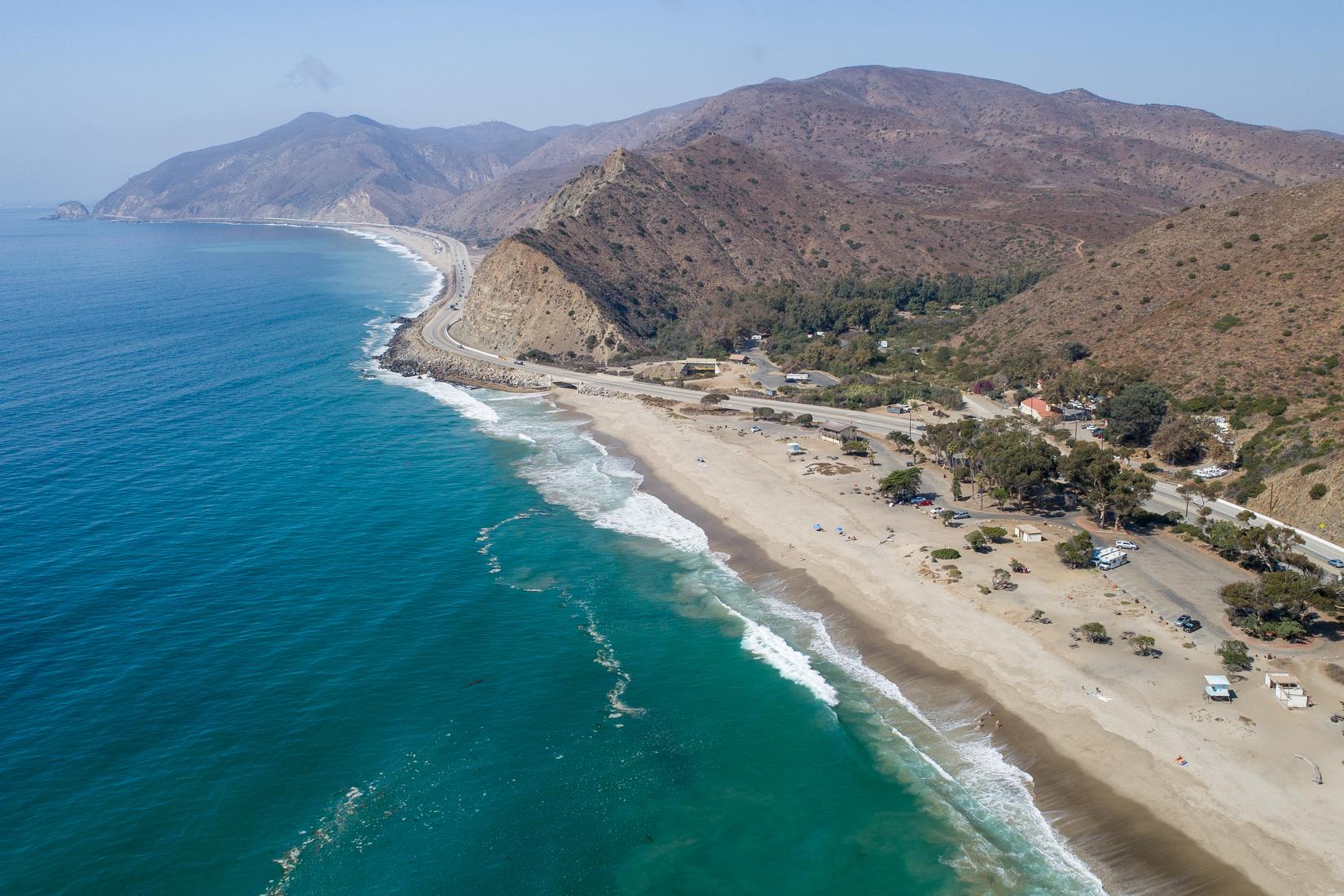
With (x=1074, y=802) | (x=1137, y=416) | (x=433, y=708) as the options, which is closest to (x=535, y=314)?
(x=1137, y=416)

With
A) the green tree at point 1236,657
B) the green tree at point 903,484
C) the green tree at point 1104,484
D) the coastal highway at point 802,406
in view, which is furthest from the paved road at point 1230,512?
the green tree at point 903,484

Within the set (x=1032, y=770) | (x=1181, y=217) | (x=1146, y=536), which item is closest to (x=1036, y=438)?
(x=1146, y=536)

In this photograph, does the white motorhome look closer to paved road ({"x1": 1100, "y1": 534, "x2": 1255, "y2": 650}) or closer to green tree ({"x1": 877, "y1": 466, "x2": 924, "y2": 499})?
paved road ({"x1": 1100, "y1": 534, "x2": 1255, "y2": 650})

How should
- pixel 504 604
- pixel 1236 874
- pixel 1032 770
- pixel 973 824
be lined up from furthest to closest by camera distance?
1. pixel 504 604
2. pixel 1032 770
3. pixel 973 824
4. pixel 1236 874

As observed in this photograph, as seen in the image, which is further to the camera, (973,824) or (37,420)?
(37,420)

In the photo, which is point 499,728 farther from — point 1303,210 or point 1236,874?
point 1303,210

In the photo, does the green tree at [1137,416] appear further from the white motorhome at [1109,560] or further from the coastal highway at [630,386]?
the white motorhome at [1109,560]
